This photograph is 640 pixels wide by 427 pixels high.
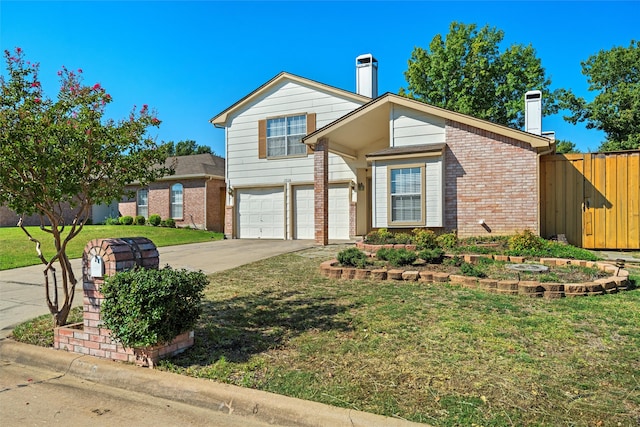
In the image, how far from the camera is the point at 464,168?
11.4 meters

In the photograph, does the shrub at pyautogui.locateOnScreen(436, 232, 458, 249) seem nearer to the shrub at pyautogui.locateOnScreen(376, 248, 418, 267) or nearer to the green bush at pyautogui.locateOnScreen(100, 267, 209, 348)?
the shrub at pyautogui.locateOnScreen(376, 248, 418, 267)

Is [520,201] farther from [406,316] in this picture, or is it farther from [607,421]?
[607,421]

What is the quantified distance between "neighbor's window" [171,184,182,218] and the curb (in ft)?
57.7

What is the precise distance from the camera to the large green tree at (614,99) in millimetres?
21453

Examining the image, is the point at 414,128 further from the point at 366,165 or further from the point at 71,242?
the point at 71,242

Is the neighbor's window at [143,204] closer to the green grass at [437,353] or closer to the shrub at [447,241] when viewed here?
the shrub at [447,241]

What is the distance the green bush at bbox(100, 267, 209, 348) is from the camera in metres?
3.75

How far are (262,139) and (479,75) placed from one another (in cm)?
1578

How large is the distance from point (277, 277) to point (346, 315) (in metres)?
2.85

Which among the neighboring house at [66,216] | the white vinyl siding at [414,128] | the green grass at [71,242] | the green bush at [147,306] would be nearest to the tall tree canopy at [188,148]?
the neighboring house at [66,216]

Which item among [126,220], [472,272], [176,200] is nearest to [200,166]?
[176,200]

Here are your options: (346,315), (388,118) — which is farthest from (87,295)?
(388,118)

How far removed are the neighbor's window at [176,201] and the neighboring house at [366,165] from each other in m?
5.36

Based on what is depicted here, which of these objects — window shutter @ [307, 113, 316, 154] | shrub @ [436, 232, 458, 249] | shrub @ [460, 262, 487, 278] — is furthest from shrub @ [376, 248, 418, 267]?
window shutter @ [307, 113, 316, 154]
